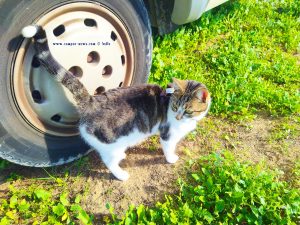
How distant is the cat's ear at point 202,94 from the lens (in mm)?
2682

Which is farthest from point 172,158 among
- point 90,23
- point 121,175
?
point 90,23

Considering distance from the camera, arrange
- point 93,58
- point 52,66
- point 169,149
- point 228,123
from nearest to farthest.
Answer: point 52,66
point 93,58
point 169,149
point 228,123

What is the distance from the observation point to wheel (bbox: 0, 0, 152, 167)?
2.29m

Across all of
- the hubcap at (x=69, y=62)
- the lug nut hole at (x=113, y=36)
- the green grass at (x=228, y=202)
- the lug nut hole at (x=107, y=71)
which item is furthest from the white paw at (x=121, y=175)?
the lug nut hole at (x=113, y=36)

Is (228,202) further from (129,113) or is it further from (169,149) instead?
(129,113)

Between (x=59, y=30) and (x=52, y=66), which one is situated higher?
(x=59, y=30)

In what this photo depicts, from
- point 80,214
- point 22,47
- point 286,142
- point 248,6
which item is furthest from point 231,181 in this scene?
point 248,6

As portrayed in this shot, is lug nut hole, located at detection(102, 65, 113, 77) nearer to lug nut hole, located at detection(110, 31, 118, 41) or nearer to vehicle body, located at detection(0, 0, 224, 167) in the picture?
vehicle body, located at detection(0, 0, 224, 167)

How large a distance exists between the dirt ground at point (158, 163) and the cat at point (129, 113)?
0.12m

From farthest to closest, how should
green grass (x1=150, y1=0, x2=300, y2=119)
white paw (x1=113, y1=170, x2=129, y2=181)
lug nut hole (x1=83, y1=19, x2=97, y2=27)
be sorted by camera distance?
1. green grass (x1=150, y1=0, x2=300, y2=119)
2. white paw (x1=113, y1=170, x2=129, y2=181)
3. lug nut hole (x1=83, y1=19, x2=97, y2=27)

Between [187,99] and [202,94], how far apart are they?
0.40 ft

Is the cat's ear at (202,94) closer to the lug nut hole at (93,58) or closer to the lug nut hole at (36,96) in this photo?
the lug nut hole at (93,58)

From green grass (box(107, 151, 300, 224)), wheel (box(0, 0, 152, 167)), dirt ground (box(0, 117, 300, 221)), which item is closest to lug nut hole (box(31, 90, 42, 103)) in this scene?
wheel (box(0, 0, 152, 167))

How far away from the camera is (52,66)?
92.8 inches
